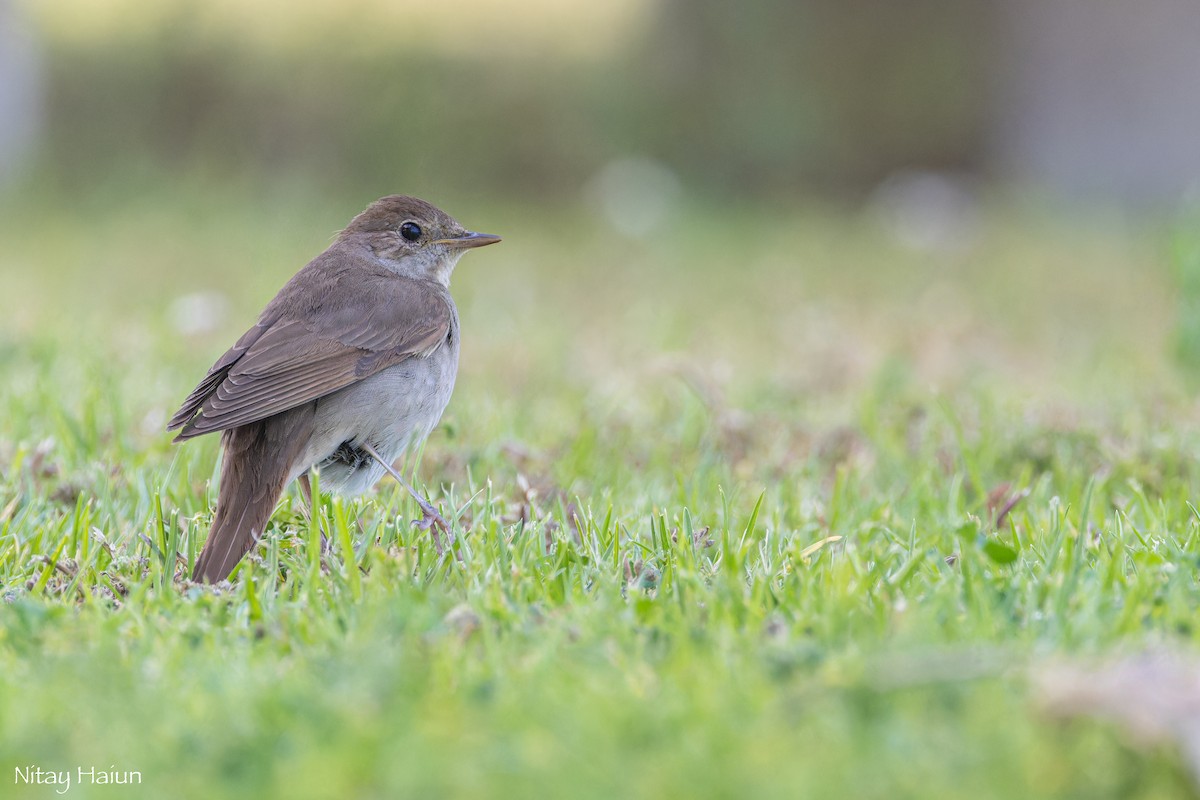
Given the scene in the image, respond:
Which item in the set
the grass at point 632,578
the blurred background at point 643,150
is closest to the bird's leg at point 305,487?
the grass at point 632,578

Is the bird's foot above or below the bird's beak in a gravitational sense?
below

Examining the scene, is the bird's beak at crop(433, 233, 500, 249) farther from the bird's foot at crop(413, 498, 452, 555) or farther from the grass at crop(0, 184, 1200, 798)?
the bird's foot at crop(413, 498, 452, 555)

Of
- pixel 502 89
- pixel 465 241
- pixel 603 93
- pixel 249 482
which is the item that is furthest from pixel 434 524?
pixel 603 93

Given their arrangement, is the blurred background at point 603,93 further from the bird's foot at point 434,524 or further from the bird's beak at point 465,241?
the bird's foot at point 434,524

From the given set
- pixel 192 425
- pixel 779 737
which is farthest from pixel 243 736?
pixel 192 425

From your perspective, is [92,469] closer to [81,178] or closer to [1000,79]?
[81,178]

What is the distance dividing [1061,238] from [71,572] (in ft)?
36.7

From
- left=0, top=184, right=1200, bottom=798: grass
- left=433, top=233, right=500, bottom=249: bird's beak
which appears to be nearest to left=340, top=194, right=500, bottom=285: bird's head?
left=433, top=233, right=500, bottom=249: bird's beak

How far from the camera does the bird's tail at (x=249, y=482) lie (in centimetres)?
393

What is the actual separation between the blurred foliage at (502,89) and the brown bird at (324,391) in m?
8.98

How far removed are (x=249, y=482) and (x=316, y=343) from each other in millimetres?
605

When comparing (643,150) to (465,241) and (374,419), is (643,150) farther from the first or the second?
(374,419)

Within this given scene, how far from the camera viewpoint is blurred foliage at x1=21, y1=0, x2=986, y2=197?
44.9 ft

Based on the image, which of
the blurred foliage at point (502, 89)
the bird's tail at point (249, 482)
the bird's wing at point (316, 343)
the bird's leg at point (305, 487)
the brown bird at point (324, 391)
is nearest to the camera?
the bird's tail at point (249, 482)
